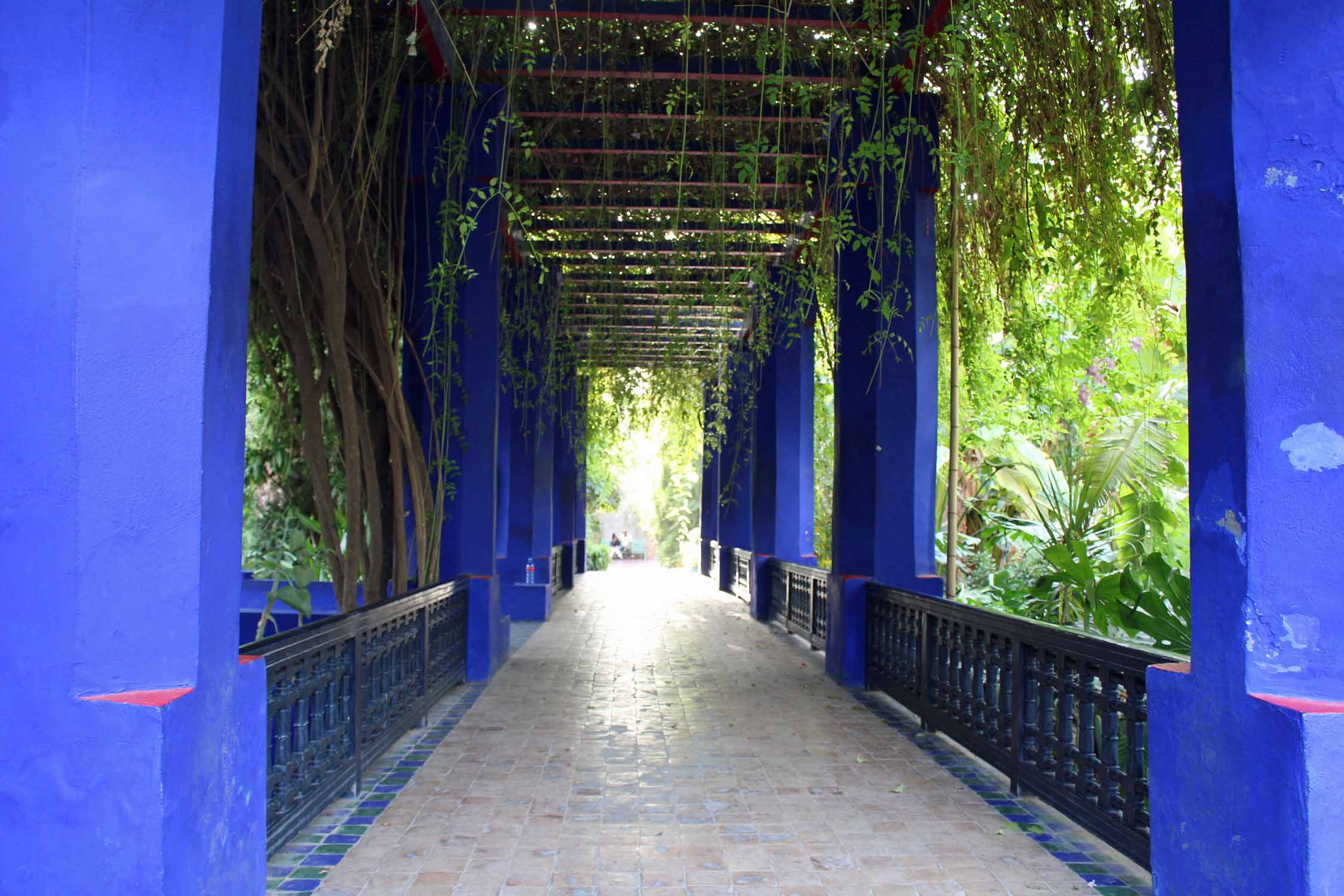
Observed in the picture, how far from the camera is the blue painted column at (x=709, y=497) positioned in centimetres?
1595

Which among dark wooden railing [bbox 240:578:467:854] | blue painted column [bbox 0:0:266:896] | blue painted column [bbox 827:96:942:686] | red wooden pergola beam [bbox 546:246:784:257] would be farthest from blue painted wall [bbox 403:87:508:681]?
blue painted column [bbox 0:0:266:896]

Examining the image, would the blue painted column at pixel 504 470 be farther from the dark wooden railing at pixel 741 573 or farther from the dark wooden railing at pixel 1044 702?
the dark wooden railing at pixel 1044 702

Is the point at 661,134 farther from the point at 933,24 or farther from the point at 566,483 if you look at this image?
the point at 566,483

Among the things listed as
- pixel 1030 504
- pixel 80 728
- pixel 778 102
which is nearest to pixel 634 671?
pixel 1030 504

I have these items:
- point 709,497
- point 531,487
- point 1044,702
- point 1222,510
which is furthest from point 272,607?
point 709,497

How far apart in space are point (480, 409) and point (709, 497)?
11494 mm

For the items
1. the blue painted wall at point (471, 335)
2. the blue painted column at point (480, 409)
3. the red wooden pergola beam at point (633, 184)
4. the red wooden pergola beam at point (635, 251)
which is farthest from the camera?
the red wooden pergola beam at point (635, 251)

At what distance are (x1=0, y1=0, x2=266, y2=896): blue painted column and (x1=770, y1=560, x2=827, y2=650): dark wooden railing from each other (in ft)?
20.2

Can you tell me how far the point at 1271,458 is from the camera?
7.88ft

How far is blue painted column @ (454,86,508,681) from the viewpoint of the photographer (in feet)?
22.2

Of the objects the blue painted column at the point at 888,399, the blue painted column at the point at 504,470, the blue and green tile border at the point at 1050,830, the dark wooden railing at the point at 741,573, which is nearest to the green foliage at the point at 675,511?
the dark wooden railing at the point at 741,573

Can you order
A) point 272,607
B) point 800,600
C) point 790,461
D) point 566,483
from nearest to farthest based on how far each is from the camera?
point 272,607
point 800,600
point 790,461
point 566,483

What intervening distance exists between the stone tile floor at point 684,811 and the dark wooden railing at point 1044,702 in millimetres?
140

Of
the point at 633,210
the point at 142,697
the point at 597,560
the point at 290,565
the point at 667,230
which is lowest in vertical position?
the point at 597,560
